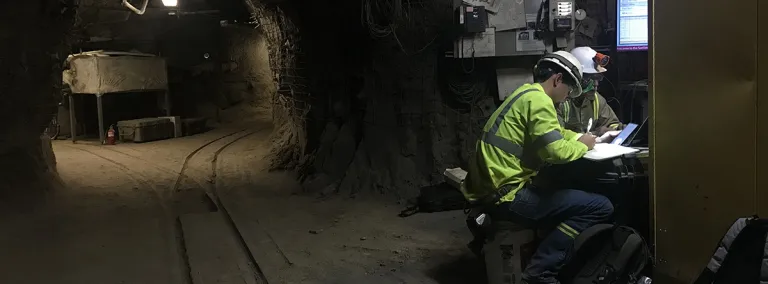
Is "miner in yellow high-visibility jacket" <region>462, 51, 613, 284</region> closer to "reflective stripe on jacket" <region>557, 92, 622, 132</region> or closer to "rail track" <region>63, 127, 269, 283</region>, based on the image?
"reflective stripe on jacket" <region>557, 92, 622, 132</region>

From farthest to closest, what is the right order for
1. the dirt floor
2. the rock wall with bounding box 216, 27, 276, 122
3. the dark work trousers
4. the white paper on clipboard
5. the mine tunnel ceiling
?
the rock wall with bounding box 216, 27, 276, 122
the mine tunnel ceiling
the white paper on clipboard
the dirt floor
the dark work trousers

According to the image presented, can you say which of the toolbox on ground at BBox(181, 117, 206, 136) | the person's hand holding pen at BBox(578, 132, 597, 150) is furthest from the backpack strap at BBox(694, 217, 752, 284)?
the toolbox on ground at BBox(181, 117, 206, 136)

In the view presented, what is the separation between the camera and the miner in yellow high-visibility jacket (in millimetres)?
3889

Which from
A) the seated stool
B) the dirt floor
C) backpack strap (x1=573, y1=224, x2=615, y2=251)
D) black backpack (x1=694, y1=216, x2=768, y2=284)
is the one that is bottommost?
the dirt floor

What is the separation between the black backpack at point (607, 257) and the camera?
360 cm

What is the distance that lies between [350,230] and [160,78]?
1134 cm

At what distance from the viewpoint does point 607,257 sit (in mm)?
3734

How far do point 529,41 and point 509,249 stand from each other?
3.53 metres

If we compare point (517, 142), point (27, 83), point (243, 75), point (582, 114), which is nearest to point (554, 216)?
point (517, 142)

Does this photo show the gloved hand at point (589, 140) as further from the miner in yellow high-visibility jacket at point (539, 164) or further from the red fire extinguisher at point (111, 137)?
the red fire extinguisher at point (111, 137)

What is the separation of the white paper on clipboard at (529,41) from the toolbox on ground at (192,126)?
11192 millimetres

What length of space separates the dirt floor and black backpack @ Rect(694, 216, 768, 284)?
2360 mm

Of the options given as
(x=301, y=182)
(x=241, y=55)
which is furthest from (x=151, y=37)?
(x=301, y=182)

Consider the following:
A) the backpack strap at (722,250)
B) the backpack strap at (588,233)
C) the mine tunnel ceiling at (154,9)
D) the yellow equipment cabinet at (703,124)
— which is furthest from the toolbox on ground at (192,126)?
the backpack strap at (722,250)
